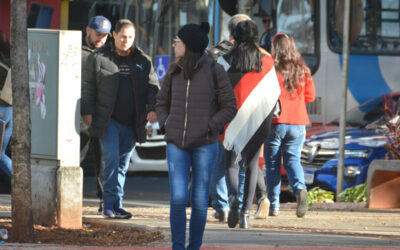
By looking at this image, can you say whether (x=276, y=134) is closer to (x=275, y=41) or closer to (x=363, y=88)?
(x=275, y=41)

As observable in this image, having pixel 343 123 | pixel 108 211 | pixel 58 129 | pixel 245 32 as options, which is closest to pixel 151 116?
pixel 58 129

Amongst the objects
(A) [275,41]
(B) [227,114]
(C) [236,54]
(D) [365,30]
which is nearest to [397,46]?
(D) [365,30]

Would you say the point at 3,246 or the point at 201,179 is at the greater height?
the point at 201,179

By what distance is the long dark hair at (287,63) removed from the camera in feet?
31.6

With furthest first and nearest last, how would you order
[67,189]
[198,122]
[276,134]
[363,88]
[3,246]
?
1. [363,88]
2. [276,134]
3. [67,189]
4. [3,246]
5. [198,122]

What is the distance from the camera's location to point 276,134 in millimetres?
9656

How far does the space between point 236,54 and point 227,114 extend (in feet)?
6.07

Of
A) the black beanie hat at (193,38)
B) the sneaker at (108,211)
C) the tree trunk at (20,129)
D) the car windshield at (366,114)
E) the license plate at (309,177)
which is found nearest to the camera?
the black beanie hat at (193,38)

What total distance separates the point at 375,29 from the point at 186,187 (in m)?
10.8

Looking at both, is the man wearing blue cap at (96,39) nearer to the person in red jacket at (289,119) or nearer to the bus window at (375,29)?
the person in red jacket at (289,119)

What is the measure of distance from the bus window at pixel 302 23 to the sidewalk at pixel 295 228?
19.2 feet

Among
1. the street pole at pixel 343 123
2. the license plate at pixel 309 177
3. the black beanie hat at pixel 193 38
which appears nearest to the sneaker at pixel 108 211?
the black beanie hat at pixel 193 38

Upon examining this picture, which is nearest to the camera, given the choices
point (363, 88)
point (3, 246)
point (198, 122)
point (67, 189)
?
point (198, 122)

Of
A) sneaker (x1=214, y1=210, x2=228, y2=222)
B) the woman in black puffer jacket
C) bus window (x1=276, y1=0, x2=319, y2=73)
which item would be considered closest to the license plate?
sneaker (x1=214, y1=210, x2=228, y2=222)
